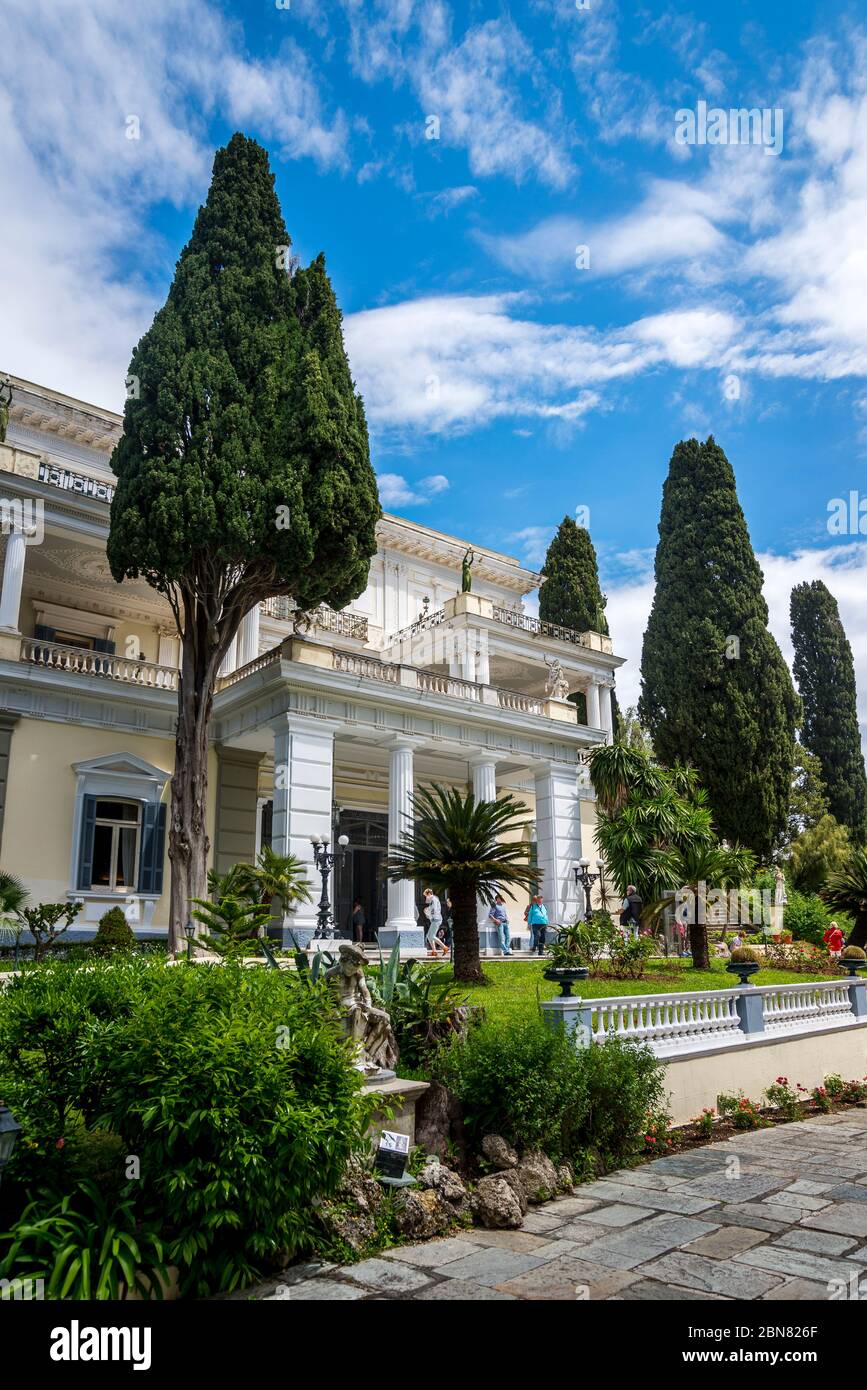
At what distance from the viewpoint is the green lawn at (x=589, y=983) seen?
37.4 ft

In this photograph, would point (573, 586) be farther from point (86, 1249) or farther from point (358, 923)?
point (86, 1249)

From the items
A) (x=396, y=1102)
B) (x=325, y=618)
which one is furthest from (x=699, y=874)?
(x=325, y=618)

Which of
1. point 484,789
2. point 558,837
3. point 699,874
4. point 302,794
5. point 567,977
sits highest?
point 484,789

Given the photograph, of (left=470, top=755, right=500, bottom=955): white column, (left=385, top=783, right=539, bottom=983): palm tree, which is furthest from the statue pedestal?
(left=470, top=755, right=500, bottom=955): white column

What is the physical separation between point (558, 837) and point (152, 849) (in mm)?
9468

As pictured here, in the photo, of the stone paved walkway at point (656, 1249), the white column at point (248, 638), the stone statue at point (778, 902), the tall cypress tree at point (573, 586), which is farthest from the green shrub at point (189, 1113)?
the tall cypress tree at point (573, 586)

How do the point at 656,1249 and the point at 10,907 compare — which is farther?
the point at 10,907

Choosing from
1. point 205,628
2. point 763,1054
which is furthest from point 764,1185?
point 205,628

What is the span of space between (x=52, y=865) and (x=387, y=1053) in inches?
485

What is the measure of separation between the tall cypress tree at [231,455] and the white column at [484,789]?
5.97 m

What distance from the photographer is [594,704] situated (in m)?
30.0

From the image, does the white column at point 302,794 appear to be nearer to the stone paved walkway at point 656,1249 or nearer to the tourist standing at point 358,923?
the tourist standing at point 358,923

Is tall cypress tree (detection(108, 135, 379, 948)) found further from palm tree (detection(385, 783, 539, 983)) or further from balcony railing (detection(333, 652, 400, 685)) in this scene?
palm tree (detection(385, 783, 539, 983))

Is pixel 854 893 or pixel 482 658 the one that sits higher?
pixel 482 658
